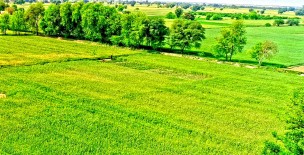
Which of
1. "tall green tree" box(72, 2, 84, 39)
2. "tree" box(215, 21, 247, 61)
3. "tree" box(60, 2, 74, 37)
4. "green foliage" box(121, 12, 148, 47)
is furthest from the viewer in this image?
"tree" box(60, 2, 74, 37)

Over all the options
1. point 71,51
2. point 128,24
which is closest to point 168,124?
point 71,51

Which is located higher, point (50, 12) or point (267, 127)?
point (50, 12)

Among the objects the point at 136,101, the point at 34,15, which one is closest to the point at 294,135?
the point at 136,101

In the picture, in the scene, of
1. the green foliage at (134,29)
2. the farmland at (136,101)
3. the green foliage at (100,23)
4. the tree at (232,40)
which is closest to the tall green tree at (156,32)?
the green foliage at (134,29)

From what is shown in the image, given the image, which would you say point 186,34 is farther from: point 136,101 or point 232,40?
point 136,101

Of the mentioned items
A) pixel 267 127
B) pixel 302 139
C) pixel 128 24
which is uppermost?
pixel 128 24

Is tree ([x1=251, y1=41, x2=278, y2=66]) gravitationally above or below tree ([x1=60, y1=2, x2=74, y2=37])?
below

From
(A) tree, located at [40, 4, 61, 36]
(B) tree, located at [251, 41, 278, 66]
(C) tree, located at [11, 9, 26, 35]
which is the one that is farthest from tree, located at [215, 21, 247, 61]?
(C) tree, located at [11, 9, 26, 35]

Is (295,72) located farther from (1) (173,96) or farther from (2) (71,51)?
(2) (71,51)

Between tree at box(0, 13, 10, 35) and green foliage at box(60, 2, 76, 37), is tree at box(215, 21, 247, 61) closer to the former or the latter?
green foliage at box(60, 2, 76, 37)
